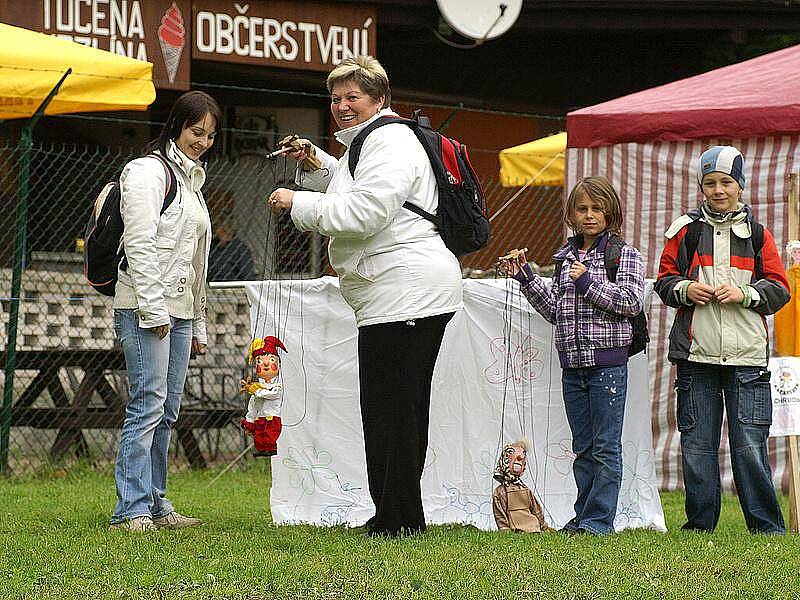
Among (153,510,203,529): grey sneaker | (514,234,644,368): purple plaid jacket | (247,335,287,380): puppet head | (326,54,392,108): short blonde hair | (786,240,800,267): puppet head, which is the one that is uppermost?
(326,54,392,108): short blonde hair

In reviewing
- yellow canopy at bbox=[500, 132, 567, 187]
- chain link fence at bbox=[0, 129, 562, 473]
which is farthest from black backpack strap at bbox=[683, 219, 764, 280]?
yellow canopy at bbox=[500, 132, 567, 187]

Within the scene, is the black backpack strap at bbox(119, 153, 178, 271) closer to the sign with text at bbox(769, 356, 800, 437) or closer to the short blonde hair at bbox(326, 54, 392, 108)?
the short blonde hair at bbox(326, 54, 392, 108)

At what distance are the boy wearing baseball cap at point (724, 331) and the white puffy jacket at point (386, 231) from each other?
3.66 ft

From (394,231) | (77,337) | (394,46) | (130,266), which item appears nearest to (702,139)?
(394,231)

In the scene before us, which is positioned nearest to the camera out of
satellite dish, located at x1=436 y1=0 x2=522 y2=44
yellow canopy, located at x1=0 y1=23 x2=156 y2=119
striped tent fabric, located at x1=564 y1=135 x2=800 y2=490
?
yellow canopy, located at x1=0 y1=23 x2=156 y2=119

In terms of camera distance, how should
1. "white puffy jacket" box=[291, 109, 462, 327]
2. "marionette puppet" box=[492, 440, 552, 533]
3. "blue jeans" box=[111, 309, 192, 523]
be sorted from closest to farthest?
"white puffy jacket" box=[291, 109, 462, 327], "blue jeans" box=[111, 309, 192, 523], "marionette puppet" box=[492, 440, 552, 533]

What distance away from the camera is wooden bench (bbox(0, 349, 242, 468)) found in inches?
329

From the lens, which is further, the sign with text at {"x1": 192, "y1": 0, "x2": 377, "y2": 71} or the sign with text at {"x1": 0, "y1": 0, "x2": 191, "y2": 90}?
the sign with text at {"x1": 192, "y1": 0, "x2": 377, "y2": 71}

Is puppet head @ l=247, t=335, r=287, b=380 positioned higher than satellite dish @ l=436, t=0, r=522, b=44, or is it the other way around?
satellite dish @ l=436, t=0, r=522, b=44

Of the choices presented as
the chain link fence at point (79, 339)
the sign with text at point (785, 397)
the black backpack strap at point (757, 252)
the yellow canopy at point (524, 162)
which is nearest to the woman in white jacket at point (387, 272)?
the black backpack strap at point (757, 252)

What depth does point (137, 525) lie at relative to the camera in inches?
216

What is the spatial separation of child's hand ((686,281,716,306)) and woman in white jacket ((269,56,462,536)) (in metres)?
1.07

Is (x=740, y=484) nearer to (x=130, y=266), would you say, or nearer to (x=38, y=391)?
(x=130, y=266)

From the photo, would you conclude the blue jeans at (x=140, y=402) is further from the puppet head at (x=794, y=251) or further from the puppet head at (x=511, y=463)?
the puppet head at (x=794, y=251)
